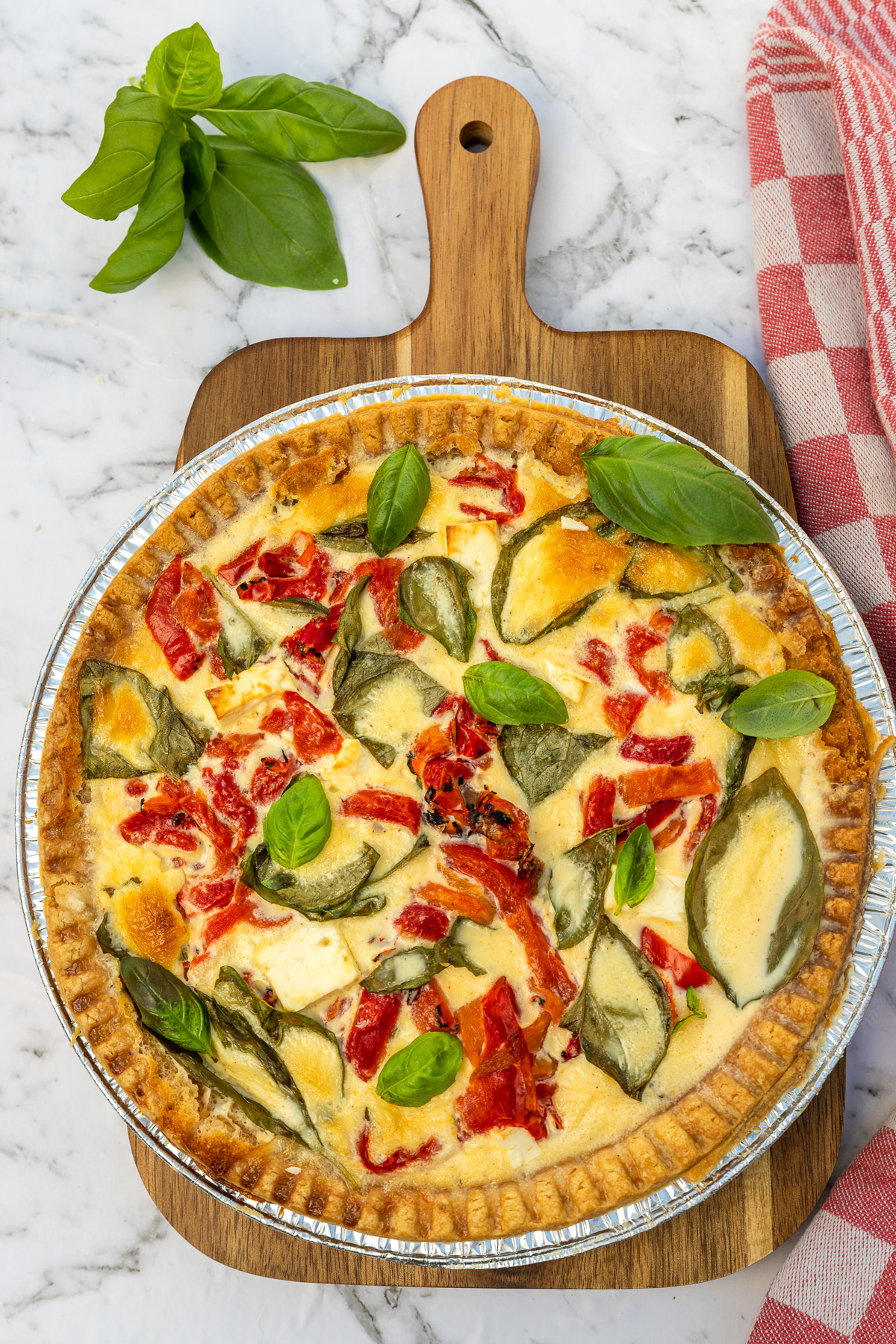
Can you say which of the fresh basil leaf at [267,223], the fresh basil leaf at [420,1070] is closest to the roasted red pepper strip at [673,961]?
the fresh basil leaf at [420,1070]

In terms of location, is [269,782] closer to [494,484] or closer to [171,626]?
[171,626]

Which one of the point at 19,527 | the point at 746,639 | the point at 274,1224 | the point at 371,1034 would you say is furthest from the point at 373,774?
the point at 19,527

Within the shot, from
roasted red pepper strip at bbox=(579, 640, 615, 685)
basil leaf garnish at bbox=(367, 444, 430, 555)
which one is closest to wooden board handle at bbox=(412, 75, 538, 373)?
basil leaf garnish at bbox=(367, 444, 430, 555)

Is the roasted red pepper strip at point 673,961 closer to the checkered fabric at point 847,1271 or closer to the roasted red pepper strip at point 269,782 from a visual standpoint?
the checkered fabric at point 847,1271

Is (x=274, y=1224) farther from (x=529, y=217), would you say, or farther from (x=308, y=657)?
(x=529, y=217)

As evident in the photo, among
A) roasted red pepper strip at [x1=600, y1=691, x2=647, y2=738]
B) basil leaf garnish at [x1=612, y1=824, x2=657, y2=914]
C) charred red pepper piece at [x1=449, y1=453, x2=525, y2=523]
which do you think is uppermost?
charred red pepper piece at [x1=449, y1=453, x2=525, y2=523]

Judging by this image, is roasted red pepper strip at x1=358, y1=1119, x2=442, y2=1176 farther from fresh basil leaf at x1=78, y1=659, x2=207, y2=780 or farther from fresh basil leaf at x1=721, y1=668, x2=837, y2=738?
fresh basil leaf at x1=721, y1=668, x2=837, y2=738
